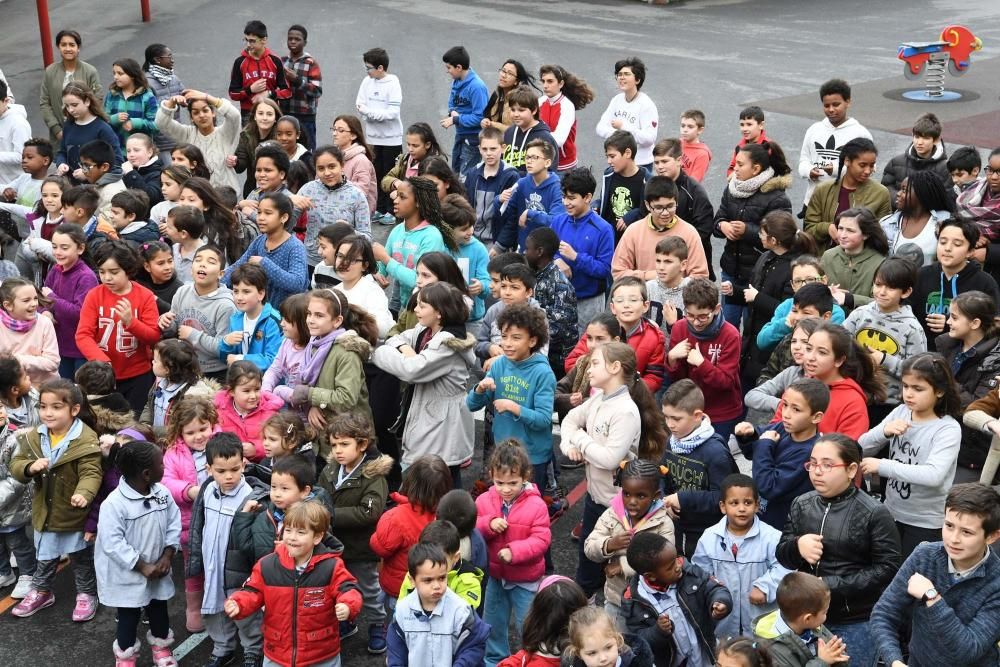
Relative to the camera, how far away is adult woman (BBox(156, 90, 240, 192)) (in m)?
12.4

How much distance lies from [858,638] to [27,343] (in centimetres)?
615

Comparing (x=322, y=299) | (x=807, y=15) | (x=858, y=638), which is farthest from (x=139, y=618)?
(x=807, y=15)

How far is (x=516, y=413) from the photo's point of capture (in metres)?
7.61

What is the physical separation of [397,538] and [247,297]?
2.66 meters

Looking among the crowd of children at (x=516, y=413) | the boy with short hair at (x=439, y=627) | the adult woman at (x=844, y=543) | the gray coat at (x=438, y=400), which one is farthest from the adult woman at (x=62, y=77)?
the adult woman at (x=844, y=543)

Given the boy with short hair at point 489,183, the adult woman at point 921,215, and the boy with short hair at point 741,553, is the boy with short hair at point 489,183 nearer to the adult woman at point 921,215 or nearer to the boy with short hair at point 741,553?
the adult woman at point 921,215

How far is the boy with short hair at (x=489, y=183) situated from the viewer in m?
11.1

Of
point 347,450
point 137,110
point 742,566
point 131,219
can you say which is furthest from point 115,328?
point 137,110

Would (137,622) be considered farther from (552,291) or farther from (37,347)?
(552,291)

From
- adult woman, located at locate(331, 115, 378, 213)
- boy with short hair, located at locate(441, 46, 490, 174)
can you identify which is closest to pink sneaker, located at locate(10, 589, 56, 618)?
adult woman, located at locate(331, 115, 378, 213)

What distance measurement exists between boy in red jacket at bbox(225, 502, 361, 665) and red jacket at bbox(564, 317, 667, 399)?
2549mm

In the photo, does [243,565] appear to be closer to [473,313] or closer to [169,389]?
[169,389]

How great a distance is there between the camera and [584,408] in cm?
752

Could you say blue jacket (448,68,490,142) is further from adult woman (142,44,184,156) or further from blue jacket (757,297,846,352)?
blue jacket (757,297,846,352)
